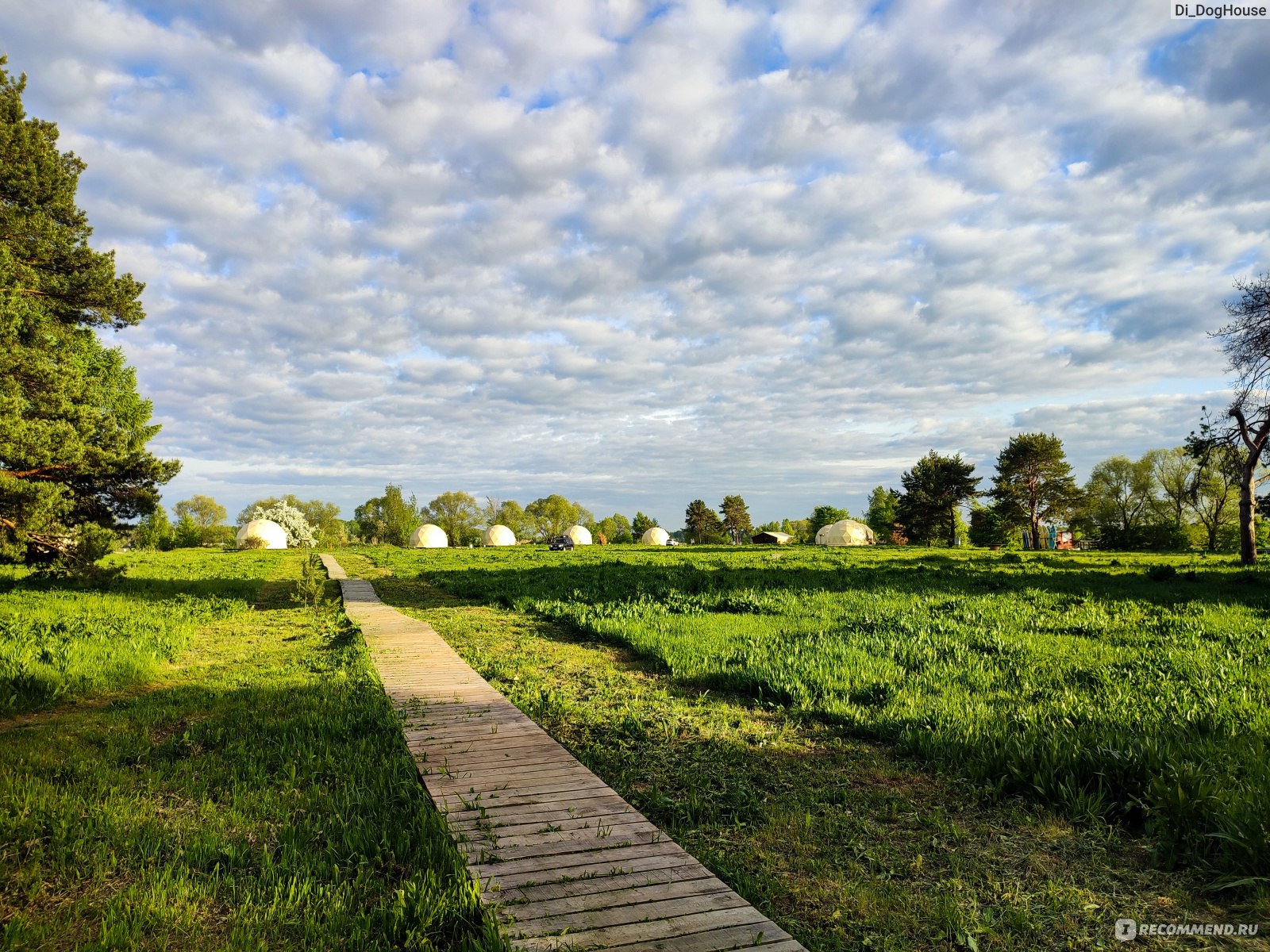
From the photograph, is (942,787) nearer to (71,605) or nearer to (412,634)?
(412,634)

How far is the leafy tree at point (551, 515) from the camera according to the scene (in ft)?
357

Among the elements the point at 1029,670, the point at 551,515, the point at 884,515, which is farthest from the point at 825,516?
the point at 1029,670

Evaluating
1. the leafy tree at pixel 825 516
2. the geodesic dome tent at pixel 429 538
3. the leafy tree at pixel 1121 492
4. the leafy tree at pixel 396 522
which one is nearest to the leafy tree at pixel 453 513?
the leafy tree at pixel 396 522

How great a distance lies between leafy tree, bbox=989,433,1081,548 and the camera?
56906mm

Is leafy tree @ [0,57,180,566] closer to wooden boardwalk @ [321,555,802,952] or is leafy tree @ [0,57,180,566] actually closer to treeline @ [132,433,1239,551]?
wooden boardwalk @ [321,555,802,952]

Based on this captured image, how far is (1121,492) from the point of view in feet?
219

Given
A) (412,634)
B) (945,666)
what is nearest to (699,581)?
(412,634)

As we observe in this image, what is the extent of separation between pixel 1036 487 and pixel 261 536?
6770 cm

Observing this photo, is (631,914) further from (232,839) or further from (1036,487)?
(1036,487)

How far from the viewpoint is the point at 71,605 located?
1497 cm

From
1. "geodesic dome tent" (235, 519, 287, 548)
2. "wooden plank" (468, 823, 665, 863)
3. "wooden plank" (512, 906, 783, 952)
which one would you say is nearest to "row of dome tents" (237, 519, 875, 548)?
"geodesic dome tent" (235, 519, 287, 548)

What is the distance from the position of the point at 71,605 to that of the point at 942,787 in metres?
17.8

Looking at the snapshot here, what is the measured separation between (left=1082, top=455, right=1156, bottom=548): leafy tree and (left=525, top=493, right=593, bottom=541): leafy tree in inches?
2762

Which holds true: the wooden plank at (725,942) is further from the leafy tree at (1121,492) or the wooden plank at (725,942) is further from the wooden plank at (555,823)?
the leafy tree at (1121,492)
